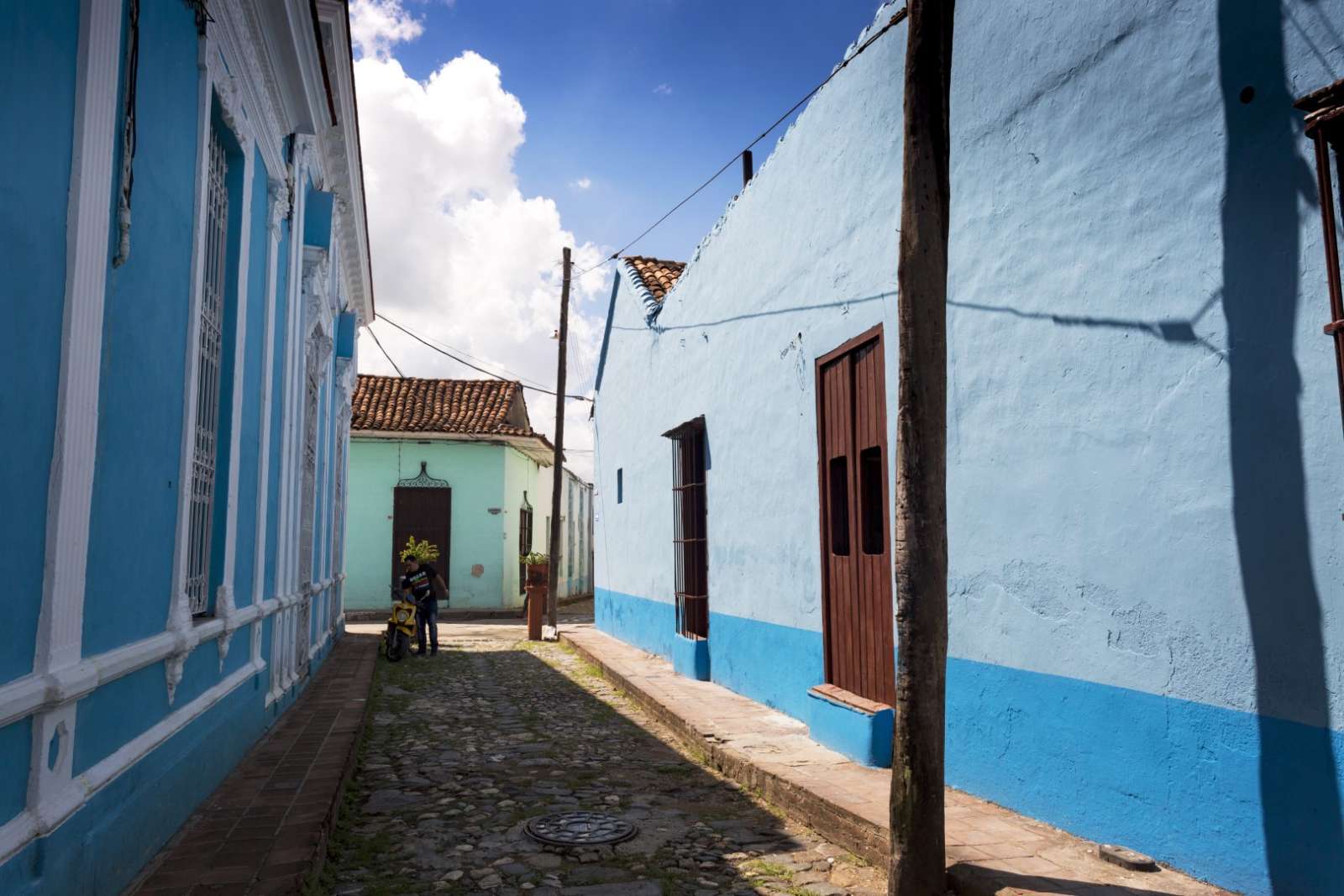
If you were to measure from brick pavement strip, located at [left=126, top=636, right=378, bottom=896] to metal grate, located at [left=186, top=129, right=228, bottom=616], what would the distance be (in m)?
1.01

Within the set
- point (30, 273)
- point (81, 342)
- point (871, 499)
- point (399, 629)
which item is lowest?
point (399, 629)

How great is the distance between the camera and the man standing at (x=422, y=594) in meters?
12.1

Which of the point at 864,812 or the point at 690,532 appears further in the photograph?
the point at 690,532

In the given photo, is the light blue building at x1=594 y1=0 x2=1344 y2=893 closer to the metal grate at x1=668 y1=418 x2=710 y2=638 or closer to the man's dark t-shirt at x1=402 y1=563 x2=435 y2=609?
the metal grate at x1=668 y1=418 x2=710 y2=638

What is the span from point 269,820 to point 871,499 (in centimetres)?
380

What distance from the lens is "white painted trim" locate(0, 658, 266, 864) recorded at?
2527mm

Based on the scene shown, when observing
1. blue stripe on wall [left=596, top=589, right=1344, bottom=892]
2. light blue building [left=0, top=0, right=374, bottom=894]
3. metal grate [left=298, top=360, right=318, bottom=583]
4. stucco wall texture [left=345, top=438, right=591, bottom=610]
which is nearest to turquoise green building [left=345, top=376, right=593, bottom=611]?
stucco wall texture [left=345, top=438, right=591, bottom=610]

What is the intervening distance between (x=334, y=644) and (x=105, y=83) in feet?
35.2

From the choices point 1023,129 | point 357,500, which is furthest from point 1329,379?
point 357,500

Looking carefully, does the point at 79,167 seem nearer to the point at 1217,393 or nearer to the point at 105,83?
the point at 105,83

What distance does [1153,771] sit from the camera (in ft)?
12.0

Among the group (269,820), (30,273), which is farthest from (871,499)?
(30,273)

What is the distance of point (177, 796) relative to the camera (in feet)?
13.5

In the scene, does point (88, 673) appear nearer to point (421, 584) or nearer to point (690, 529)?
point (690, 529)
